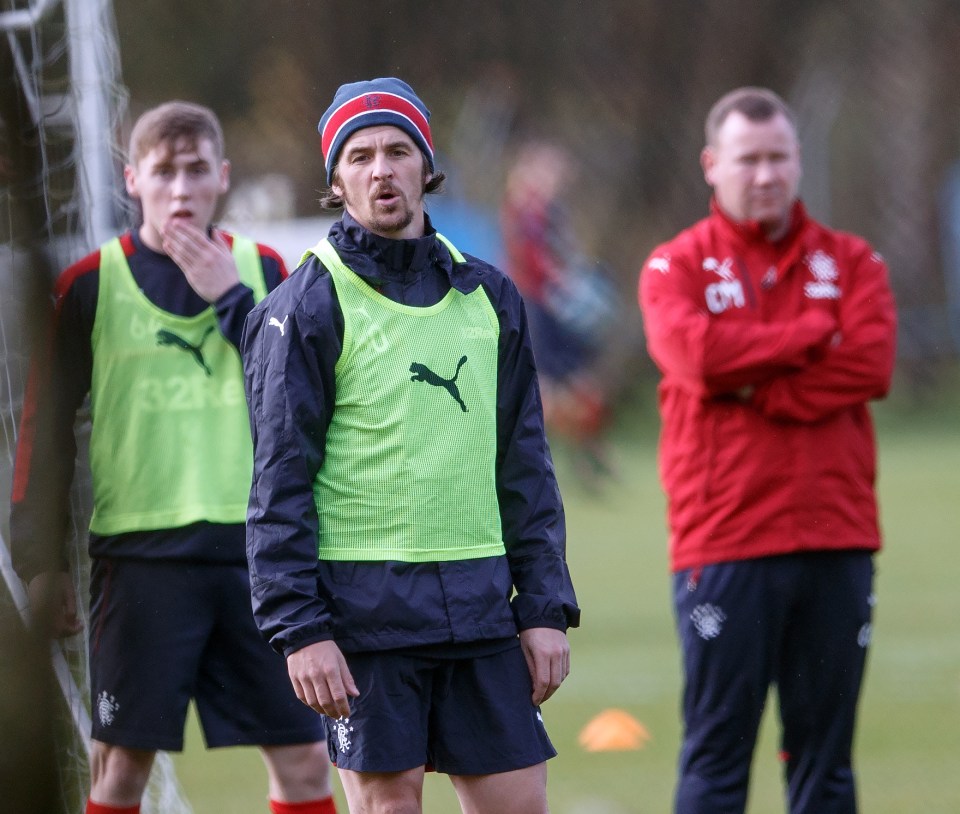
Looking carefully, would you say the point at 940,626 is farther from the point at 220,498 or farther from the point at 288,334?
the point at 288,334

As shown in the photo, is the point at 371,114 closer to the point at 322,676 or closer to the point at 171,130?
the point at 171,130

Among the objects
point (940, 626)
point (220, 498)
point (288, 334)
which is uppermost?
point (288, 334)

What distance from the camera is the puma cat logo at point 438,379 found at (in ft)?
11.3

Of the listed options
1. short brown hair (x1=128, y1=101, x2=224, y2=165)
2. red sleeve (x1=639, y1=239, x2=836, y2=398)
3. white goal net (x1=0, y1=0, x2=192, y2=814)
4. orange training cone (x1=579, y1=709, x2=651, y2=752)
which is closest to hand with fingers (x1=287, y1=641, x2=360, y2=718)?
white goal net (x1=0, y1=0, x2=192, y2=814)

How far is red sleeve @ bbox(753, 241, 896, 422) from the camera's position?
4.29 m

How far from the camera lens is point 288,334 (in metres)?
3.37

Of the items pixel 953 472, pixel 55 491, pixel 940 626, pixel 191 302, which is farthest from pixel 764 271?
pixel 953 472

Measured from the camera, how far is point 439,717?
3.44m

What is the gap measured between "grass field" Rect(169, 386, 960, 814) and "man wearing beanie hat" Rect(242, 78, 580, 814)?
1.81 meters

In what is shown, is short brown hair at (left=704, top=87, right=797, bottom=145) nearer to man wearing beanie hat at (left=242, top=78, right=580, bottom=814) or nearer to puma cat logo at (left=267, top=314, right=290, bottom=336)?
man wearing beanie hat at (left=242, top=78, right=580, bottom=814)

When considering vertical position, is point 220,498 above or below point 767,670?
above

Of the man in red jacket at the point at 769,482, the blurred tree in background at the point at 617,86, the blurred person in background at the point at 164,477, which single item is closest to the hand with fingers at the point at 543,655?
the man in red jacket at the point at 769,482

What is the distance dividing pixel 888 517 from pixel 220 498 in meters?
7.98

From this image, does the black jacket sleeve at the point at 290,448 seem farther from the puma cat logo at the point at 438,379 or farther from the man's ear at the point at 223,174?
the man's ear at the point at 223,174
